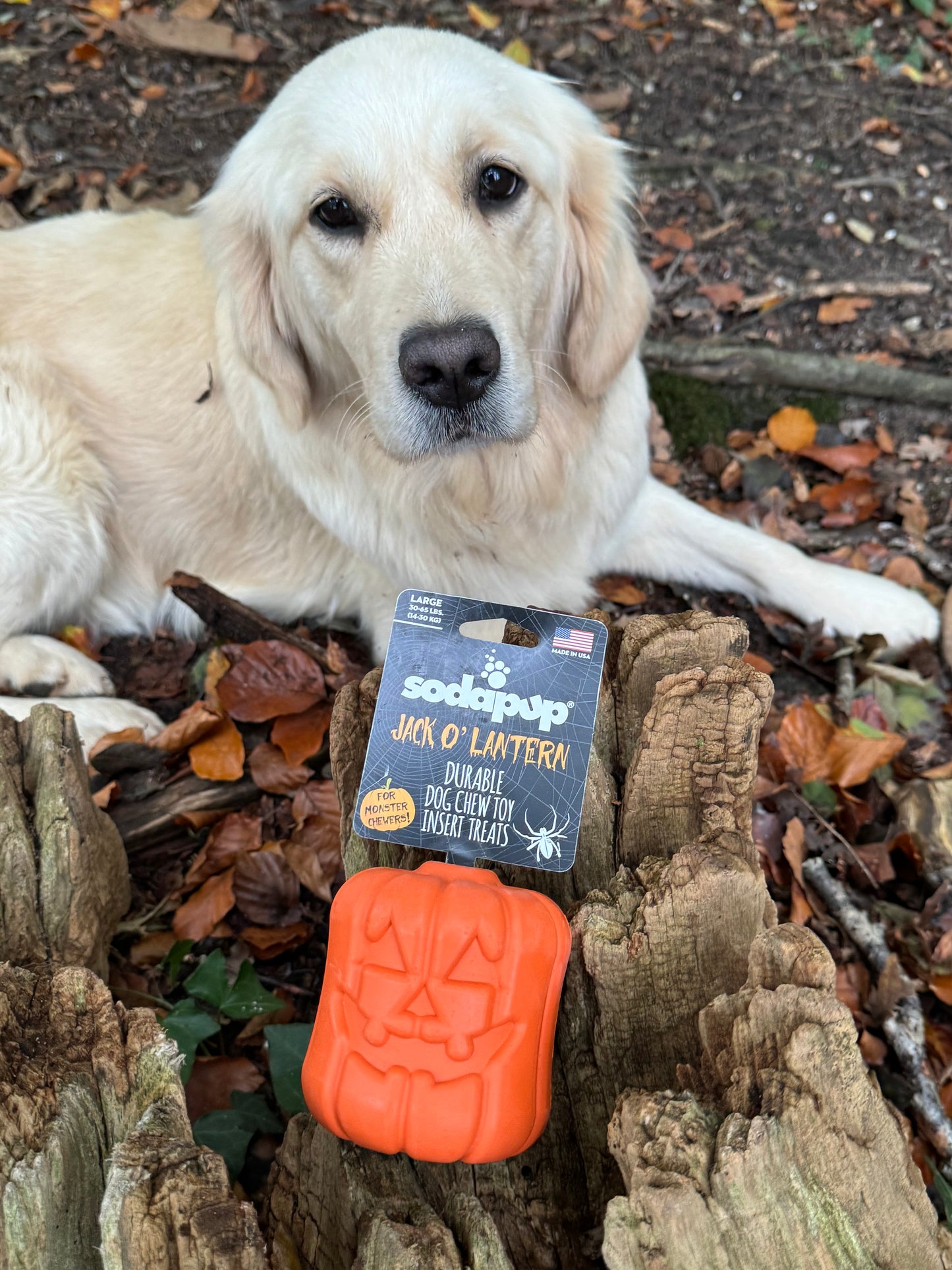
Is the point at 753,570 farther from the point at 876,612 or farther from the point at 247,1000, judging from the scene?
the point at 247,1000

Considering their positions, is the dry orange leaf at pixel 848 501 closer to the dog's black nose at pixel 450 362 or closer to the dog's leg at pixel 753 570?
the dog's leg at pixel 753 570

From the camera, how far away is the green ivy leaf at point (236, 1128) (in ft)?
5.66

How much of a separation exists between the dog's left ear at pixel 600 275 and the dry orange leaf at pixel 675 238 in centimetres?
194

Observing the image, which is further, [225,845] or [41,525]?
[41,525]

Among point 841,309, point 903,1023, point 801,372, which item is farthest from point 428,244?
point 841,309

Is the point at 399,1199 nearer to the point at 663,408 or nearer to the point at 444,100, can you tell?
the point at 444,100

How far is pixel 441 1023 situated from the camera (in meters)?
1.29

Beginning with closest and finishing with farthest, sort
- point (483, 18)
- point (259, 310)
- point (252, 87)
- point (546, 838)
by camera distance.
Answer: point (546, 838) < point (259, 310) < point (252, 87) < point (483, 18)

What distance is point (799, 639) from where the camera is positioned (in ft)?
9.98

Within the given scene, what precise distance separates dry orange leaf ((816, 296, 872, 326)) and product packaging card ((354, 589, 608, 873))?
10.3 feet

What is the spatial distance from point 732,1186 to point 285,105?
2386 mm

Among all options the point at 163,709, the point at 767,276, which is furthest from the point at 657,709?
the point at 767,276

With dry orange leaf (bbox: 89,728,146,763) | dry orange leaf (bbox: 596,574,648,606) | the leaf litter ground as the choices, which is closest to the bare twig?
the leaf litter ground

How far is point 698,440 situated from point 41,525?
244cm
